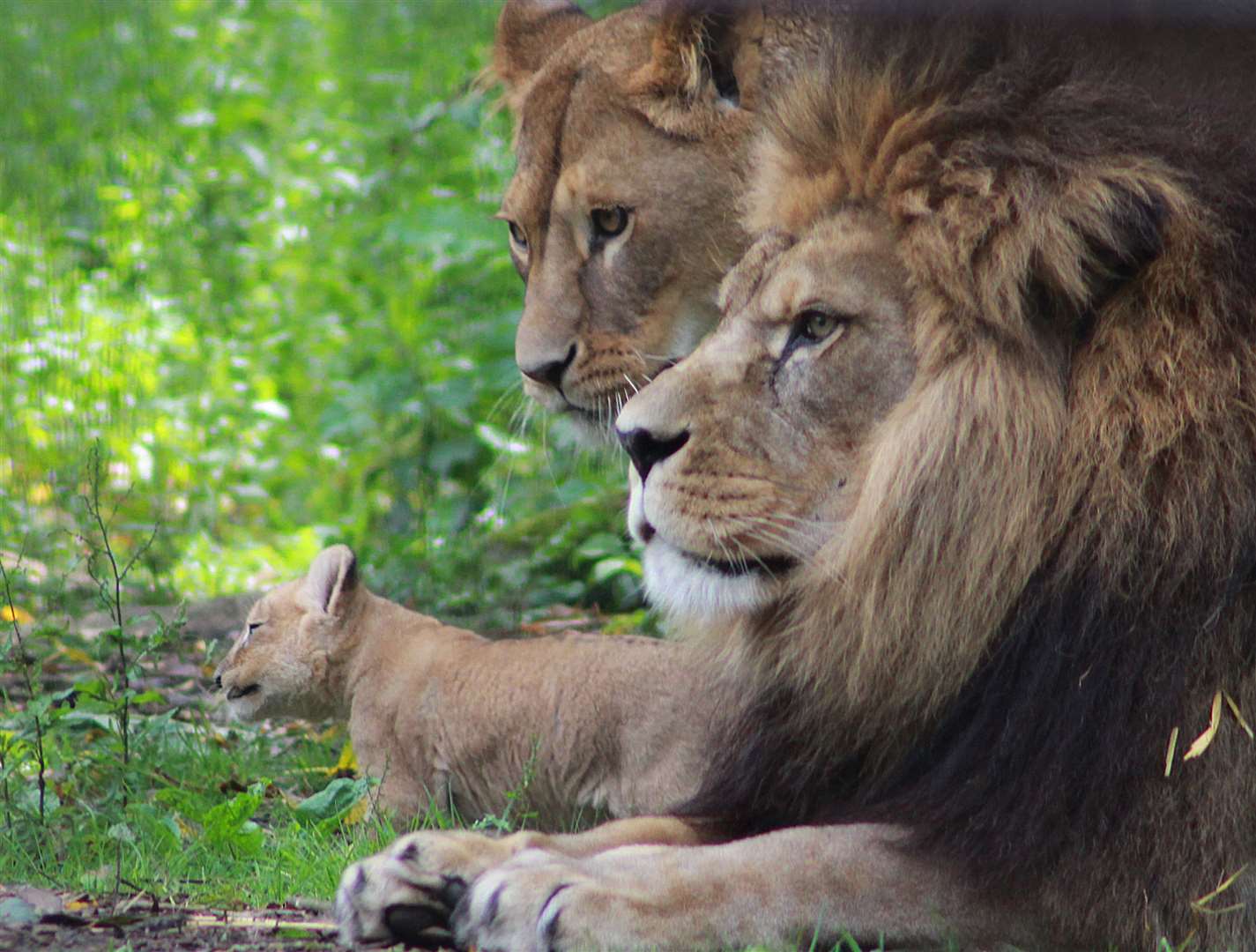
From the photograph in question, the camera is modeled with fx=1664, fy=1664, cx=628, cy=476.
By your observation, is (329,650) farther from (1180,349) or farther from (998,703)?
(1180,349)

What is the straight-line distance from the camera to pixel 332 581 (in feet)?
14.9

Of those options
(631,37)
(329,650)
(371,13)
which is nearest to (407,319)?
(371,13)

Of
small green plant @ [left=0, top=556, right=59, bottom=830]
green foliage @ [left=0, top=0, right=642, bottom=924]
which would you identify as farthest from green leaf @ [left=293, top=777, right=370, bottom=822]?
small green plant @ [left=0, top=556, right=59, bottom=830]

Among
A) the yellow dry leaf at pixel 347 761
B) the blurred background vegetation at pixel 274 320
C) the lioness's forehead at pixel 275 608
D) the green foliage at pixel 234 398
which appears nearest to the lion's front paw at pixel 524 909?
the green foliage at pixel 234 398

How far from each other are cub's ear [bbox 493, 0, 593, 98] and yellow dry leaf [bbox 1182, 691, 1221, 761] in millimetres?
2672

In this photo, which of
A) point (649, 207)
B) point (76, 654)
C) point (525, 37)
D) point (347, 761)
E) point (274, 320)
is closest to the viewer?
point (649, 207)

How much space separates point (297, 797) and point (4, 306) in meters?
4.78

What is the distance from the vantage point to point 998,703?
2.54 meters

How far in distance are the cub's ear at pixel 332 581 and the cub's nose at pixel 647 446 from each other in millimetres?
1951

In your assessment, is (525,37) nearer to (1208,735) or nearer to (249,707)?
(249,707)

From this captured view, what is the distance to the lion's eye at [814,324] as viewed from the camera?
2.65 meters

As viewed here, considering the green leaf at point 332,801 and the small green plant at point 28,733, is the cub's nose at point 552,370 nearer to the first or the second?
the green leaf at point 332,801

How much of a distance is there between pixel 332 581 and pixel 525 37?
1565 millimetres

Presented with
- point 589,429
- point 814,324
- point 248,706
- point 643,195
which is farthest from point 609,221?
point 248,706
